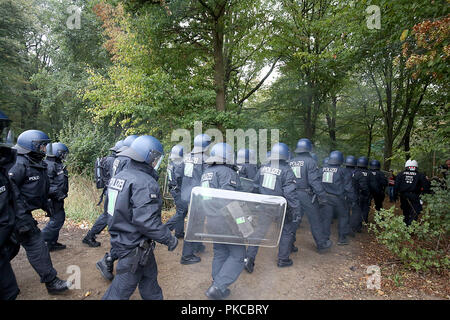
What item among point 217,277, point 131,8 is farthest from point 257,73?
point 217,277

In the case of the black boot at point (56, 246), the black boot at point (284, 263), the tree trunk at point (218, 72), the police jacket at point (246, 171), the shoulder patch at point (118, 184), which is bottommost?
the black boot at point (284, 263)

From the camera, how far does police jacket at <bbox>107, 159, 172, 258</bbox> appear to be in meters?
2.54

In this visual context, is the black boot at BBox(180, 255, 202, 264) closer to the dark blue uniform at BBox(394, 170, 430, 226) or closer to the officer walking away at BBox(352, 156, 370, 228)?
the officer walking away at BBox(352, 156, 370, 228)

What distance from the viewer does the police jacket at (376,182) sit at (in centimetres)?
763

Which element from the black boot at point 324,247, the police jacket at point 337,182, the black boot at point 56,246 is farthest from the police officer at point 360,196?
the black boot at point 56,246

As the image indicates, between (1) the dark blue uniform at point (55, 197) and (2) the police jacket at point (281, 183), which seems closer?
(2) the police jacket at point (281, 183)

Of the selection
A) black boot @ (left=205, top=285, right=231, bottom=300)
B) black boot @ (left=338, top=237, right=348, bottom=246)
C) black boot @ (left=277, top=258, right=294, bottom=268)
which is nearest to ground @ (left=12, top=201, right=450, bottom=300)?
black boot @ (left=277, top=258, right=294, bottom=268)

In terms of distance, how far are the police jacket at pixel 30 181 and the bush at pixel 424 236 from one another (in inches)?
214

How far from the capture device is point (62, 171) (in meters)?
4.74

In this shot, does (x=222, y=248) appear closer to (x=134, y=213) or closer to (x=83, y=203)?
(x=134, y=213)

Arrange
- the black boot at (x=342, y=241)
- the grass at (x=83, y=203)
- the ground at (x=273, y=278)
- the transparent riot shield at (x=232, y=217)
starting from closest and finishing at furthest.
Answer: the transparent riot shield at (x=232, y=217), the ground at (x=273, y=278), the black boot at (x=342, y=241), the grass at (x=83, y=203)

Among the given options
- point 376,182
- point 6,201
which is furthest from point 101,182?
point 376,182

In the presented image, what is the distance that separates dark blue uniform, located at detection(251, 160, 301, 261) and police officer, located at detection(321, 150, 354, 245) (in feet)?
5.71

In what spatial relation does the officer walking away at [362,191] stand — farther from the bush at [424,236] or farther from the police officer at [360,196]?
the bush at [424,236]
